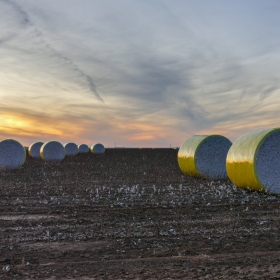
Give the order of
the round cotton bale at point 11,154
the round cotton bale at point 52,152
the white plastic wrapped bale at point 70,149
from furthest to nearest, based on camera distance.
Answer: the white plastic wrapped bale at point 70,149, the round cotton bale at point 52,152, the round cotton bale at point 11,154

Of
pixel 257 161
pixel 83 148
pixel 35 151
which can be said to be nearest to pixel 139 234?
pixel 257 161

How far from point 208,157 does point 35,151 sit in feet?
57.3

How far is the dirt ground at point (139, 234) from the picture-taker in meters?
4.34

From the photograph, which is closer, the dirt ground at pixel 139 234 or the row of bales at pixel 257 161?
the dirt ground at pixel 139 234

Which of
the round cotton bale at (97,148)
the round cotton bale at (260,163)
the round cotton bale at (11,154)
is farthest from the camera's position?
the round cotton bale at (97,148)

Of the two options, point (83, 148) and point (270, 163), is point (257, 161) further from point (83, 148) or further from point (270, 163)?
point (83, 148)

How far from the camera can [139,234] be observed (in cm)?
576

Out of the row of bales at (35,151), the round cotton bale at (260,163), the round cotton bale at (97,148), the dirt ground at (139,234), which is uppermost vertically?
the round cotton bale at (97,148)

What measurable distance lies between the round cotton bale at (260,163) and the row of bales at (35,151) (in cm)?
1116

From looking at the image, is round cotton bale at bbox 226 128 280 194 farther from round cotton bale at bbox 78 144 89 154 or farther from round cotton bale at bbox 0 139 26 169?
round cotton bale at bbox 78 144 89 154

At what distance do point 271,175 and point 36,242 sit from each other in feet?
21.6

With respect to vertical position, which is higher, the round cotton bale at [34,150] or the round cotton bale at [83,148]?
the round cotton bale at [83,148]

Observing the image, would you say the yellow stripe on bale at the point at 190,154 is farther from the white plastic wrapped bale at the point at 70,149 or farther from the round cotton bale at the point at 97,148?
the round cotton bale at the point at 97,148

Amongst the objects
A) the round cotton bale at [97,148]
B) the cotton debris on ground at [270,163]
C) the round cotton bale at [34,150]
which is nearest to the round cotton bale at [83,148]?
the round cotton bale at [97,148]
